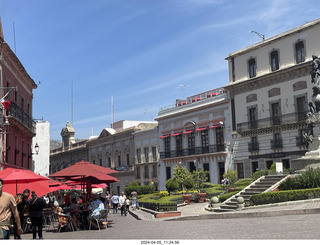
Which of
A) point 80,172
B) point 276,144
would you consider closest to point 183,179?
point 276,144

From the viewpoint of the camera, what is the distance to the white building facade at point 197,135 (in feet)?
143

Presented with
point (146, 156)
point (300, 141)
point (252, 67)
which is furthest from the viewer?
point (146, 156)

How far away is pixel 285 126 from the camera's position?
3700 centimetres

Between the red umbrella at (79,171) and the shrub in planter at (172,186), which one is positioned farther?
the shrub in planter at (172,186)

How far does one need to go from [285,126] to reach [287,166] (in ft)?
10.9

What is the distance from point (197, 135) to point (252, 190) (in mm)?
25176

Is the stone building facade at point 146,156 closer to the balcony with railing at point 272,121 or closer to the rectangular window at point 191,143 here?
the rectangular window at point 191,143

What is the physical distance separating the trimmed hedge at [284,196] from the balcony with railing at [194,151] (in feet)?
81.0

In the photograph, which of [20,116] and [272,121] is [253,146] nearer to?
[272,121]

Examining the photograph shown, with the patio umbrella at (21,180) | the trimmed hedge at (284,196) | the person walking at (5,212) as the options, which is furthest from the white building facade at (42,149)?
→ the person walking at (5,212)

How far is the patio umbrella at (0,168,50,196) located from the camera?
44.1ft

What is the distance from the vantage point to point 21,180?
14133mm

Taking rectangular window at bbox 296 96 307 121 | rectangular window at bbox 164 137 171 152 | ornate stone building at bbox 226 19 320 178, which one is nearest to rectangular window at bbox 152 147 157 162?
rectangular window at bbox 164 137 171 152

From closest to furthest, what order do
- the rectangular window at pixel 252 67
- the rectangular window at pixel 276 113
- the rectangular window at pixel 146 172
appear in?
the rectangular window at pixel 276 113 < the rectangular window at pixel 252 67 < the rectangular window at pixel 146 172
